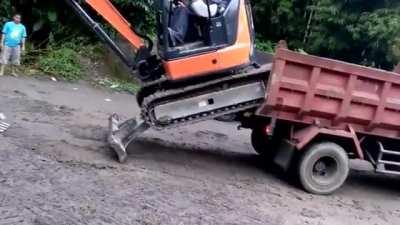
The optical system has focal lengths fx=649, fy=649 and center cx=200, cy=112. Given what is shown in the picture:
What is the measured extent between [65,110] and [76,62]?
473cm

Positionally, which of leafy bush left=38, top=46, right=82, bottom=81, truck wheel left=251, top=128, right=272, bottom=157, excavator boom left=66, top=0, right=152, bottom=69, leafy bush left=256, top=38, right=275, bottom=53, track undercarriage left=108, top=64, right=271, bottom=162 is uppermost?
excavator boom left=66, top=0, right=152, bottom=69

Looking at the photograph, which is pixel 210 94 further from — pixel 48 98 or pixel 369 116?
pixel 48 98

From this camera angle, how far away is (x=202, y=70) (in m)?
7.93

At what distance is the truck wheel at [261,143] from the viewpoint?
945cm

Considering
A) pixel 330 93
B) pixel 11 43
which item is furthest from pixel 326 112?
pixel 11 43

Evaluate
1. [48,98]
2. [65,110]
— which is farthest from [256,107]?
[48,98]

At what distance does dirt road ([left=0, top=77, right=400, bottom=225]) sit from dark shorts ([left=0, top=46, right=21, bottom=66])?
119 inches

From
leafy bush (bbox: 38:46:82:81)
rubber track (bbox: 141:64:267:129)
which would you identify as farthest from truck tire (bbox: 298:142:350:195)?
leafy bush (bbox: 38:46:82:81)

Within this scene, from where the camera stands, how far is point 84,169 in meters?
7.30

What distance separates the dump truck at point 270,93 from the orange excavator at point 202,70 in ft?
0.04

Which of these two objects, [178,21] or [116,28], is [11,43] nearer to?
[116,28]

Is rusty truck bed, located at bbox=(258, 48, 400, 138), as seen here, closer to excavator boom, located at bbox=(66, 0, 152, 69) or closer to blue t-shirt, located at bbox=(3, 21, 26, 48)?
excavator boom, located at bbox=(66, 0, 152, 69)

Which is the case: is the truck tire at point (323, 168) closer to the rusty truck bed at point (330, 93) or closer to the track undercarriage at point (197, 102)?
the rusty truck bed at point (330, 93)

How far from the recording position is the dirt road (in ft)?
20.2
